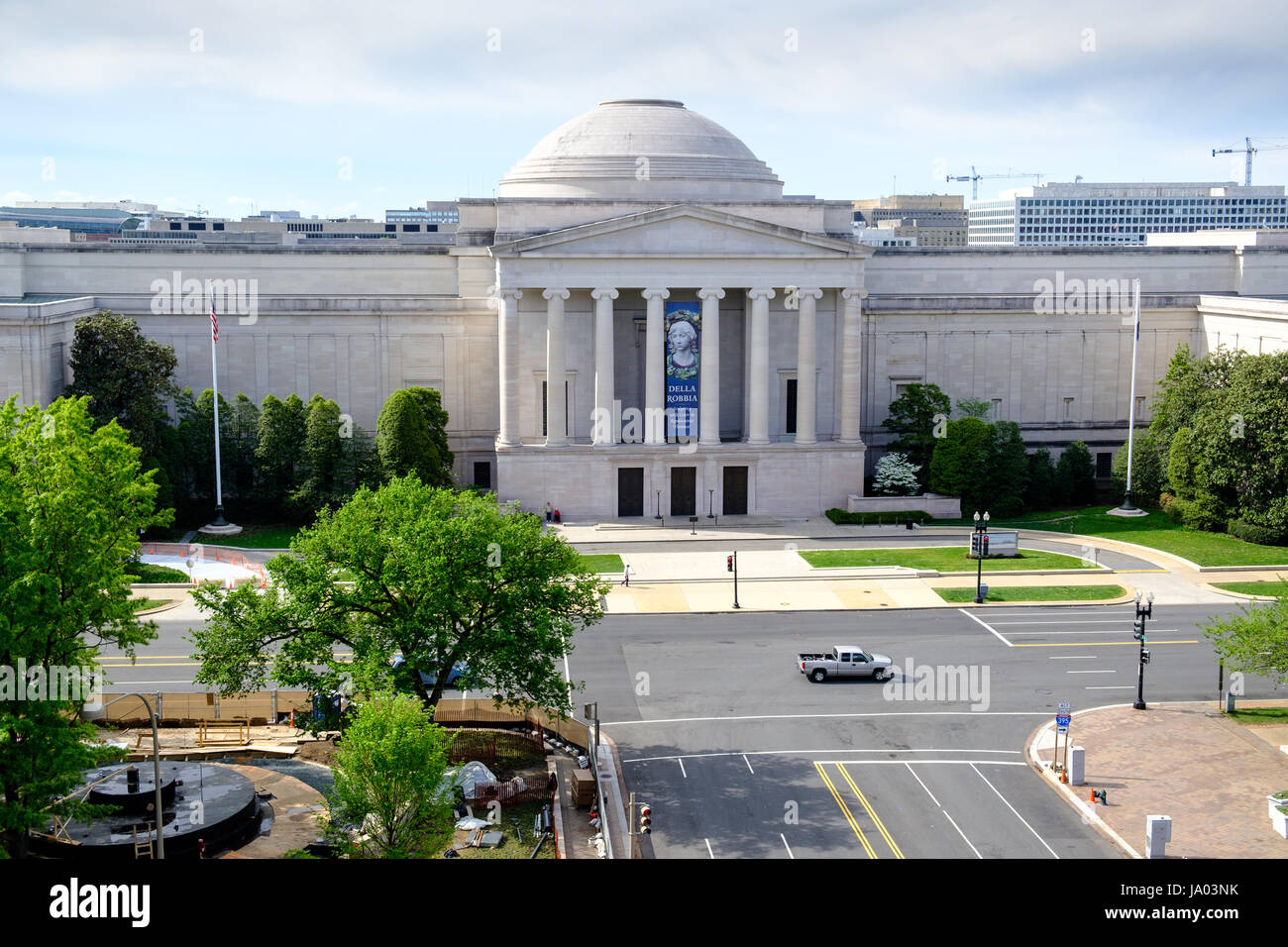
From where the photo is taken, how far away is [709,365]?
82.1 metres

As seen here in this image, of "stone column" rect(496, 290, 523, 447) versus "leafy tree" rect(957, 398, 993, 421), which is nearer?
"stone column" rect(496, 290, 523, 447)

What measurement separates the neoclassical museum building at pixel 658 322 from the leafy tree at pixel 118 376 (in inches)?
80.8

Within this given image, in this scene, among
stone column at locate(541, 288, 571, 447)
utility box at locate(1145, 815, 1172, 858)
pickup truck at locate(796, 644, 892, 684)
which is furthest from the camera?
stone column at locate(541, 288, 571, 447)

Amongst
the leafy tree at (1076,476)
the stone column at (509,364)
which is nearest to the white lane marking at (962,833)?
the stone column at (509,364)

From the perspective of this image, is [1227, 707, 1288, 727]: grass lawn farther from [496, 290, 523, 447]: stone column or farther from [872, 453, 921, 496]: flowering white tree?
[496, 290, 523, 447]: stone column

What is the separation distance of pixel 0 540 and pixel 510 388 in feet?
168

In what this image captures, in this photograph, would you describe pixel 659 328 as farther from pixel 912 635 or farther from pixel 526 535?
pixel 526 535

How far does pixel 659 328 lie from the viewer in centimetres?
8175

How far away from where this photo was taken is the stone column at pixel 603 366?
81.4m

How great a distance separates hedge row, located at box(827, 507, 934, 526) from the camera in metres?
81.4

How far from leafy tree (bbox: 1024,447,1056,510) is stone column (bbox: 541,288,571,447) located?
2983cm

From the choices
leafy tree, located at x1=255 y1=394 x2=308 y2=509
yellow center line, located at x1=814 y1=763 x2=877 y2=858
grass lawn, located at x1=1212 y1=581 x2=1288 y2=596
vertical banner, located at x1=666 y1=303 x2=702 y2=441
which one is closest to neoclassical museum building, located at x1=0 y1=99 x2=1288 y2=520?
vertical banner, located at x1=666 y1=303 x2=702 y2=441
